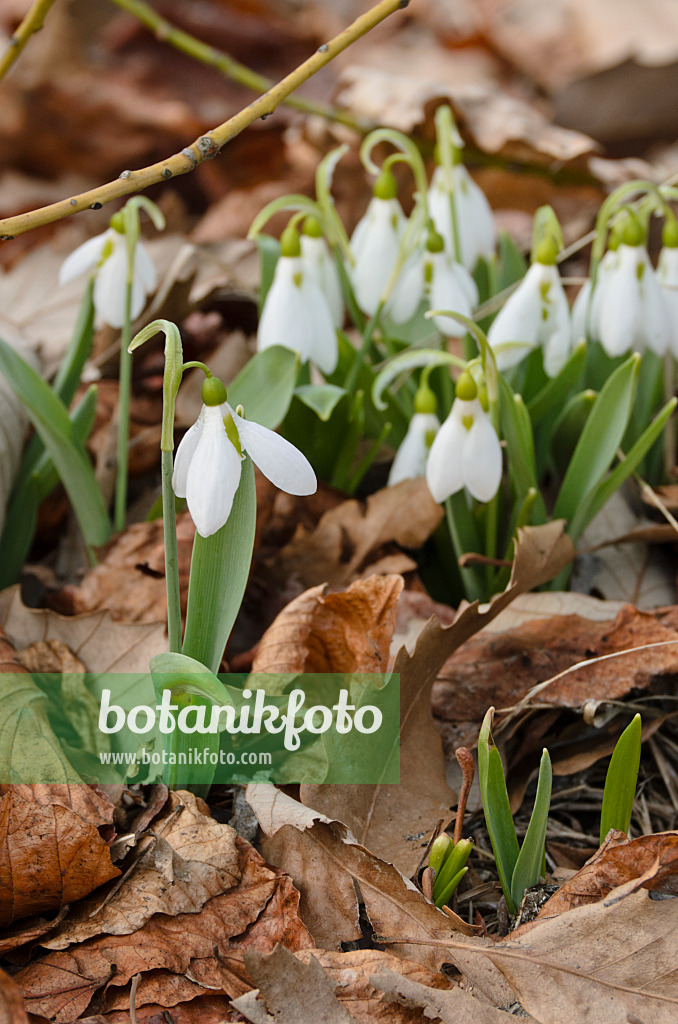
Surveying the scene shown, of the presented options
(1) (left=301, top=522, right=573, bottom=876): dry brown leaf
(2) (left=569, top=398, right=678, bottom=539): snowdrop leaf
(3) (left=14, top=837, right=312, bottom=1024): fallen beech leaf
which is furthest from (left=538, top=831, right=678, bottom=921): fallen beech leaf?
(2) (left=569, top=398, right=678, bottom=539): snowdrop leaf

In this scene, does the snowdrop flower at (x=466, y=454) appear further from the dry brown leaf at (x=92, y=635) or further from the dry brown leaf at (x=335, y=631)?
the dry brown leaf at (x=92, y=635)

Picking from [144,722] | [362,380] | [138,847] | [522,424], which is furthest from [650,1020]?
[362,380]

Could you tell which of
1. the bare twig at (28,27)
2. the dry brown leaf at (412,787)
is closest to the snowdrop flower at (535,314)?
the dry brown leaf at (412,787)

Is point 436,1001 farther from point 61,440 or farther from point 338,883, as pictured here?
point 61,440

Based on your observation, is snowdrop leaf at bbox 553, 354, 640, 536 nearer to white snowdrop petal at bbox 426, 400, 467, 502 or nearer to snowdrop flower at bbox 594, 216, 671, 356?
snowdrop flower at bbox 594, 216, 671, 356

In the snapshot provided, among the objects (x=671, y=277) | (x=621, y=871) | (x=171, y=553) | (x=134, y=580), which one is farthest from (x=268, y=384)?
(x=621, y=871)

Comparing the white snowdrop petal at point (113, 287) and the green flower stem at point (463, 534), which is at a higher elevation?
the white snowdrop petal at point (113, 287)
